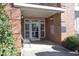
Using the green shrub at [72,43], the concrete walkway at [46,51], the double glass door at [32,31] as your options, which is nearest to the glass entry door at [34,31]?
the double glass door at [32,31]

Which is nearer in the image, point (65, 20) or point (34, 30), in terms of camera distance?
point (65, 20)

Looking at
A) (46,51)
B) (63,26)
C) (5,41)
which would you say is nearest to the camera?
(5,41)

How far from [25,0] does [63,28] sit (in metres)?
11.1

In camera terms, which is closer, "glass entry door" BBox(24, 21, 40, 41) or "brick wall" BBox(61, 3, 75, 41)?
"brick wall" BBox(61, 3, 75, 41)

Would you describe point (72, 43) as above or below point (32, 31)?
below

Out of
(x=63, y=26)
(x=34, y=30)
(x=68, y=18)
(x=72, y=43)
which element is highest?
(x=68, y=18)

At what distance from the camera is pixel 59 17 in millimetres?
14508

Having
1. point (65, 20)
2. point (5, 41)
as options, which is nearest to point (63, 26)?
point (65, 20)

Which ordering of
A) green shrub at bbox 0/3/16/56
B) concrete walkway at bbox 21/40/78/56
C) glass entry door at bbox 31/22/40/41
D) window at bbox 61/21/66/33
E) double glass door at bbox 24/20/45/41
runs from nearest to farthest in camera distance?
green shrub at bbox 0/3/16/56
concrete walkway at bbox 21/40/78/56
window at bbox 61/21/66/33
double glass door at bbox 24/20/45/41
glass entry door at bbox 31/22/40/41

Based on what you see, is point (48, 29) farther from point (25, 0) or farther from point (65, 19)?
point (25, 0)

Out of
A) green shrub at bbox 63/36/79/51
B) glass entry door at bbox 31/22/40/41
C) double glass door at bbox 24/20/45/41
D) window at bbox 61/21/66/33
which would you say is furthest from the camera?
glass entry door at bbox 31/22/40/41

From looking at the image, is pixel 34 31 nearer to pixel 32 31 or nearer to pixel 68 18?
pixel 32 31

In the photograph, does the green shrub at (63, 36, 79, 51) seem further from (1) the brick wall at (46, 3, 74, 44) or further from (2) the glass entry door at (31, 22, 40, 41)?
(2) the glass entry door at (31, 22, 40, 41)

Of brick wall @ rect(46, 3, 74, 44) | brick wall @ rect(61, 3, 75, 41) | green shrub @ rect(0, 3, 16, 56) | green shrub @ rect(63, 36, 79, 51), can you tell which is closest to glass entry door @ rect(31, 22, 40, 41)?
brick wall @ rect(46, 3, 74, 44)
